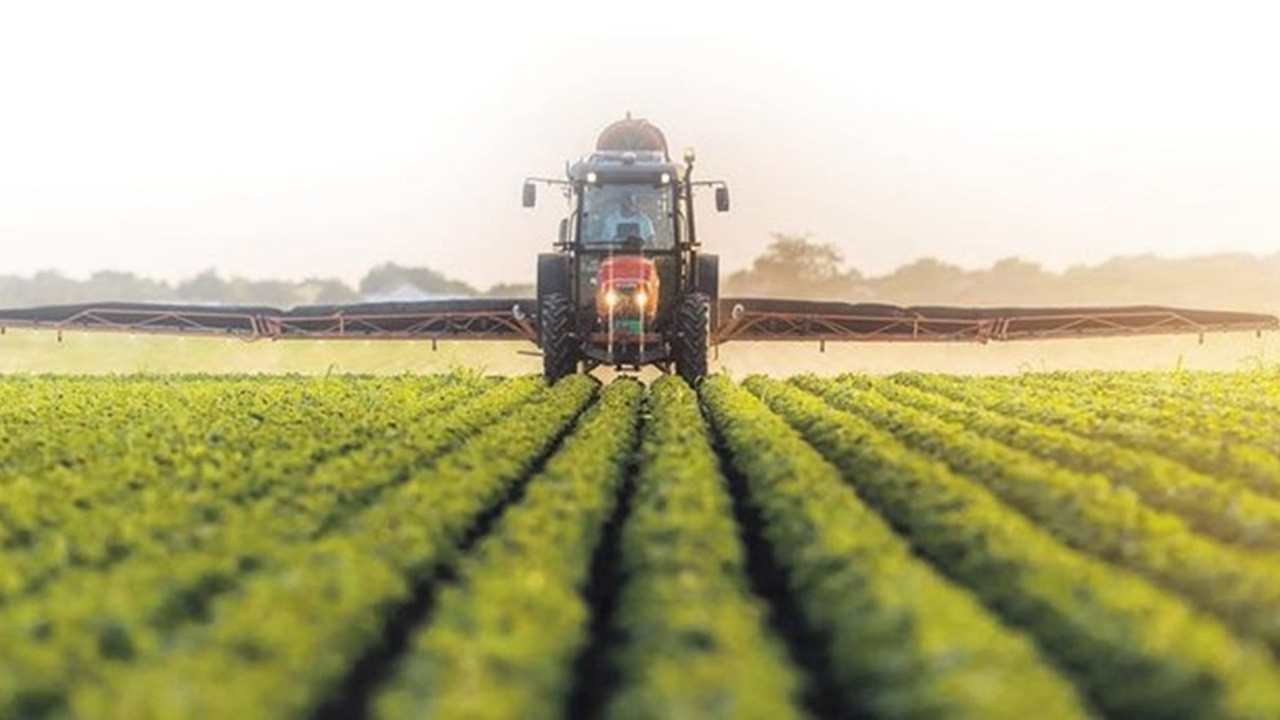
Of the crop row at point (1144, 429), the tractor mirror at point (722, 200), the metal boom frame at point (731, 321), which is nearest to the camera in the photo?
the crop row at point (1144, 429)

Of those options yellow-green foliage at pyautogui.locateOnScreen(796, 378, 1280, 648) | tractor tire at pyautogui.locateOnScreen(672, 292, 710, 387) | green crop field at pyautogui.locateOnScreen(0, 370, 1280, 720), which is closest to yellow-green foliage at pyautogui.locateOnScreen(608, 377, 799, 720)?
green crop field at pyautogui.locateOnScreen(0, 370, 1280, 720)

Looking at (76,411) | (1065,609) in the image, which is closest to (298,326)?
(76,411)

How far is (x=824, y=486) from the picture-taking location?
9.95 meters

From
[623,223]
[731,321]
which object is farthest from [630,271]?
[731,321]

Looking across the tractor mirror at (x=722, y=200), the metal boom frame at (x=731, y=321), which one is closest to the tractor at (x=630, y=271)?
the tractor mirror at (x=722, y=200)

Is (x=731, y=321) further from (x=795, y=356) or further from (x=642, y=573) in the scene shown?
(x=642, y=573)

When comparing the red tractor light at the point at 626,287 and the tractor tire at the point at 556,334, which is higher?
the red tractor light at the point at 626,287

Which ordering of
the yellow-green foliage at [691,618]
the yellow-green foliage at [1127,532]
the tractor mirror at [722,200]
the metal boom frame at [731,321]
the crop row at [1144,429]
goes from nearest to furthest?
the yellow-green foliage at [691,618] < the yellow-green foliage at [1127,532] < the crop row at [1144,429] < the tractor mirror at [722,200] < the metal boom frame at [731,321]

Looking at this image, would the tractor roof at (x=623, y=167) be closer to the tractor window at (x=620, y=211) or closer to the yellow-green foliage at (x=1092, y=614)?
the tractor window at (x=620, y=211)

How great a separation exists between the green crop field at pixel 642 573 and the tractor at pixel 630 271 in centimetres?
843

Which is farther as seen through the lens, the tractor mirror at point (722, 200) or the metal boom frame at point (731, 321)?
the metal boom frame at point (731, 321)

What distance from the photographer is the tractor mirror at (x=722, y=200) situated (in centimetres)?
2228

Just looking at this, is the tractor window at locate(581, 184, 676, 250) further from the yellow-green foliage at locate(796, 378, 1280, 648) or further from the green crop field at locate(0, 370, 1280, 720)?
the yellow-green foliage at locate(796, 378, 1280, 648)

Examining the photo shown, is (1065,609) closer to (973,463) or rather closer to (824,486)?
(824,486)
